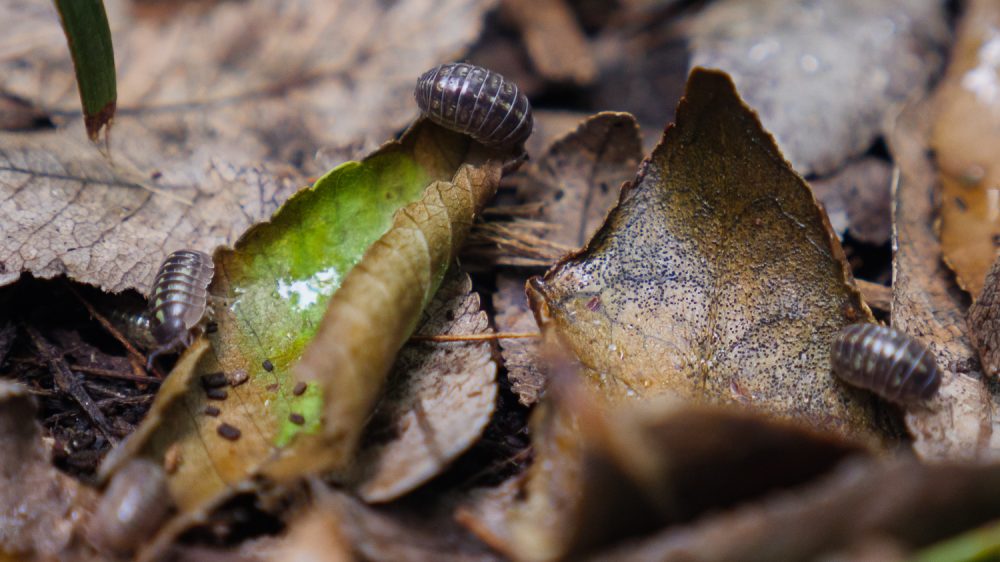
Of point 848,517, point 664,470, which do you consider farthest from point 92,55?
point 848,517

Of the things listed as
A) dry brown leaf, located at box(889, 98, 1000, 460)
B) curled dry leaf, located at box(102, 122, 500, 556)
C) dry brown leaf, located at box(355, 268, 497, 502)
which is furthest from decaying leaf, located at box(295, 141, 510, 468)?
dry brown leaf, located at box(889, 98, 1000, 460)

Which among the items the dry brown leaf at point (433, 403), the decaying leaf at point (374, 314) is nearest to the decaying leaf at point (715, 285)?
the dry brown leaf at point (433, 403)

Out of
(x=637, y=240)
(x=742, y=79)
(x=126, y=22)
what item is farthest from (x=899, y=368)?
(x=126, y=22)

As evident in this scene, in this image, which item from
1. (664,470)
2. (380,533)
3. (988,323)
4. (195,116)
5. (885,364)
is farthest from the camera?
(195,116)

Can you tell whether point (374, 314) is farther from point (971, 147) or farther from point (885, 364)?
point (971, 147)

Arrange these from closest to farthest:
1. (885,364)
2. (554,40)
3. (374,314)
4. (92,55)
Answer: (374,314) → (885,364) → (92,55) → (554,40)

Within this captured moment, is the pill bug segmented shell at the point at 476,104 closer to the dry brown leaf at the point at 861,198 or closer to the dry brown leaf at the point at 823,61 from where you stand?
the dry brown leaf at the point at 823,61

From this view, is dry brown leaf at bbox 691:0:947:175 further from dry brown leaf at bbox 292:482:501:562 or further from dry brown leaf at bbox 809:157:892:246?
dry brown leaf at bbox 292:482:501:562
